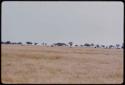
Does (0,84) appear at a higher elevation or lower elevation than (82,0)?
lower

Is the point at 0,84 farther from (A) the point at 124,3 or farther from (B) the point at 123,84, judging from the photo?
(A) the point at 124,3

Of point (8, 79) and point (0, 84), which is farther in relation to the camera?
point (8, 79)

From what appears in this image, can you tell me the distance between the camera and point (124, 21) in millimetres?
3373

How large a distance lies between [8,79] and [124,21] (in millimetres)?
3341

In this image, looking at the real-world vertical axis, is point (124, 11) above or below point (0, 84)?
above

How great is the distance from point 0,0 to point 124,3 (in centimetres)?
Result: 129

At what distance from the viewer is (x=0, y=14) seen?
10.9 feet

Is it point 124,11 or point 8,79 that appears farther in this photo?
point 8,79

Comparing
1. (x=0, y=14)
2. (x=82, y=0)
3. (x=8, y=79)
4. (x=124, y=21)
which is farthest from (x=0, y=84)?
(x=8, y=79)

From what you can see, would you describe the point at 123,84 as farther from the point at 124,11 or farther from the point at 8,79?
the point at 8,79

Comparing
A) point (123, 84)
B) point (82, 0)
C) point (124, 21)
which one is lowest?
point (123, 84)

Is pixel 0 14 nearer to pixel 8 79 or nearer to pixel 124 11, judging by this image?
pixel 124 11

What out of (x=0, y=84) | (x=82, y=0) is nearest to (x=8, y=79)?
(x=0, y=84)

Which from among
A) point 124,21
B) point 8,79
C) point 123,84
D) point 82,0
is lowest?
point 8,79
